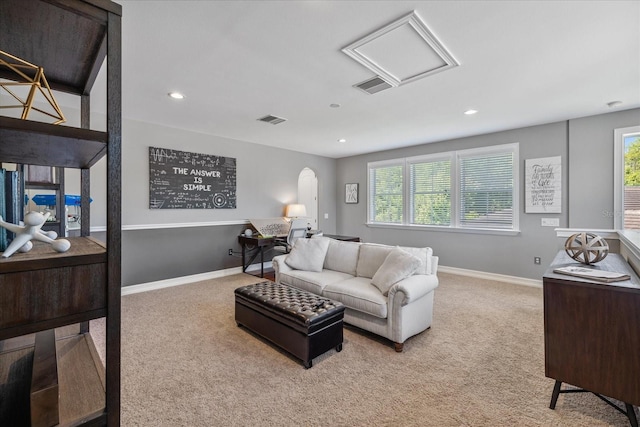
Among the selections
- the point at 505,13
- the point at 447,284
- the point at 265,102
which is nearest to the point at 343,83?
the point at 265,102

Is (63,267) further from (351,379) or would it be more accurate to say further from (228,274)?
(228,274)

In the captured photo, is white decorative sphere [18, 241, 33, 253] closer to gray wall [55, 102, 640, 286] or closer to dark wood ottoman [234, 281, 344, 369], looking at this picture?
dark wood ottoman [234, 281, 344, 369]

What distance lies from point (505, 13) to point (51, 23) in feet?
7.94

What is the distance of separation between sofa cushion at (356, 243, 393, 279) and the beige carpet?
67cm

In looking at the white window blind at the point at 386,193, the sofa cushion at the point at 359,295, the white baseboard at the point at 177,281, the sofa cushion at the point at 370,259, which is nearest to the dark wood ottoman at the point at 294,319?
the sofa cushion at the point at 359,295

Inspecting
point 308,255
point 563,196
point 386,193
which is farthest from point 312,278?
point 563,196

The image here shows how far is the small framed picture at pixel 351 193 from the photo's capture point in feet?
23.2

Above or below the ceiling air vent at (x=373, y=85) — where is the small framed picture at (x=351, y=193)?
below

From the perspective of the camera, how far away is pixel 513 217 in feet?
15.6

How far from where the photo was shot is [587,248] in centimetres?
202

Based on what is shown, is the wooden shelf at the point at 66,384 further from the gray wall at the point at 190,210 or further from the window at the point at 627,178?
the window at the point at 627,178

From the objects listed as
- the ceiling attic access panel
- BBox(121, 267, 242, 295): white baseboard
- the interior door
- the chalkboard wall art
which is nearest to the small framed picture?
the interior door

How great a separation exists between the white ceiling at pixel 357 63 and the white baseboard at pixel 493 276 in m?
2.48

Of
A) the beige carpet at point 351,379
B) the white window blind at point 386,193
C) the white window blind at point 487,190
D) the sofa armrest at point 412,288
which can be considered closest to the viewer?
the beige carpet at point 351,379
